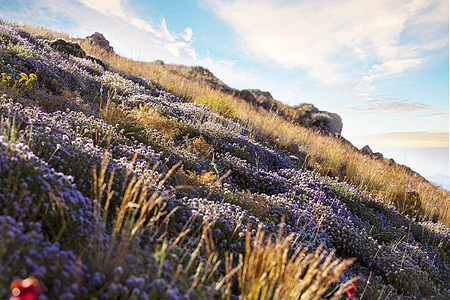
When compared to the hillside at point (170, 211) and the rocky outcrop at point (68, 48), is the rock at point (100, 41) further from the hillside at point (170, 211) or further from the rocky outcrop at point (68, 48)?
the hillside at point (170, 211)

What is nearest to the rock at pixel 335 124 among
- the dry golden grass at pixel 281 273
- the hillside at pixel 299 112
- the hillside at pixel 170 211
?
the hillside at pixel 299 112

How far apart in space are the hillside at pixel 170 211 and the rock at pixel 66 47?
0.06 meters

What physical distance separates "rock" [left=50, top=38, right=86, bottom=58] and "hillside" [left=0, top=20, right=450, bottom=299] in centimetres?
6

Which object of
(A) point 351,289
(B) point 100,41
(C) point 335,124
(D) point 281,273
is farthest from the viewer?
(C) point 335,124

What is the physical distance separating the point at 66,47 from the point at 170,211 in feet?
31.6

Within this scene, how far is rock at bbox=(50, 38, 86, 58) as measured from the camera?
9823mm

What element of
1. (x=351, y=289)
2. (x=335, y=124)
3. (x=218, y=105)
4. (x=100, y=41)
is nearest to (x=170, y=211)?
(x=351, y=289)

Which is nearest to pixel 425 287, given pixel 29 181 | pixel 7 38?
pixel 29 181

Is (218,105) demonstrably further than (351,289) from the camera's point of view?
Yes

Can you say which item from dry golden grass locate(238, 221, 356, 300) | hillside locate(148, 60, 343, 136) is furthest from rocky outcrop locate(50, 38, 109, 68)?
hillside locate(148, 60, 343, 136)

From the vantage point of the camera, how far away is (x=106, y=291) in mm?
1913

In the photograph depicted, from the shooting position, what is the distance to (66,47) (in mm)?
10148

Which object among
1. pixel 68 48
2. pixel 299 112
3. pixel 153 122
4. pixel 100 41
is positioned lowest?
pixel 153 122

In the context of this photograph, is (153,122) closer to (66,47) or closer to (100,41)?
(66,47)
